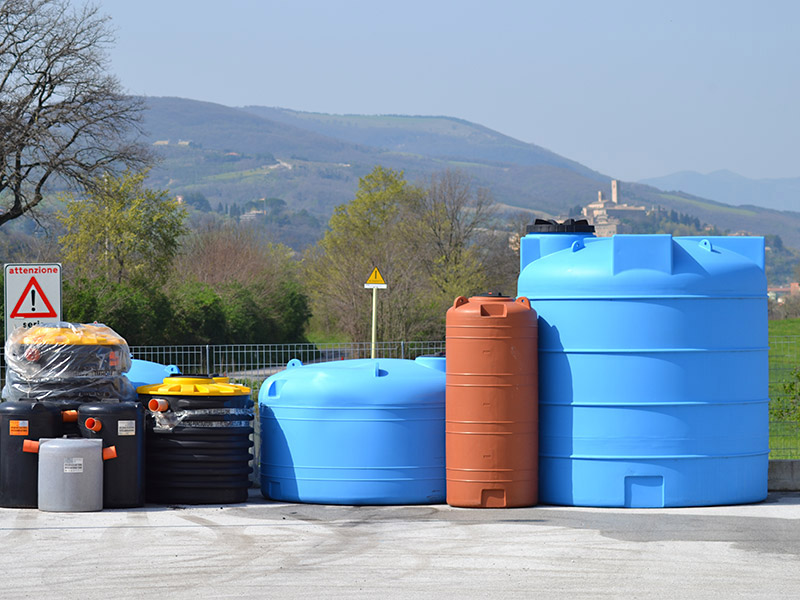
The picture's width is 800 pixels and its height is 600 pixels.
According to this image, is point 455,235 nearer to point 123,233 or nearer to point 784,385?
point 123,233

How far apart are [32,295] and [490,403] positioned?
4.97 metres

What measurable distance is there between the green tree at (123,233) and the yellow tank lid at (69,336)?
31.7 meters

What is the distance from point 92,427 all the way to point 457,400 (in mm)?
3488

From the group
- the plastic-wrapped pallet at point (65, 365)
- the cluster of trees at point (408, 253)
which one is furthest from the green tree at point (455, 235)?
the plastic-wrapped pallet at point (65, 365)

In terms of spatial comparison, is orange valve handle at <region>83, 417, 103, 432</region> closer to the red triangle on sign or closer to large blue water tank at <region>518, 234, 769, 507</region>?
the red triangle on sign

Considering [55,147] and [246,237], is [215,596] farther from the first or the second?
[246,237]

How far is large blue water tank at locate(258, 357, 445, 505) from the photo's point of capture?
1113cm

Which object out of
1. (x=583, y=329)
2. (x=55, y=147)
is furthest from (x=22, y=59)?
(x=583, y=329)

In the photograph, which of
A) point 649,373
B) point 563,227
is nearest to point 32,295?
point 563,227

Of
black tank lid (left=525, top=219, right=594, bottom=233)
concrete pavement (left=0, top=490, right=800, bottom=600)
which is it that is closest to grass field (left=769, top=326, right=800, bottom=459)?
concrete pavement (left=0, top=490, right=800, bottom=600)

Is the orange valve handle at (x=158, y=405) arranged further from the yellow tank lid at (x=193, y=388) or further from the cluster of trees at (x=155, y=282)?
the cluster of trees at (x=155, y=282)

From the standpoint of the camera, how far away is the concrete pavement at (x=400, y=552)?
7.62m

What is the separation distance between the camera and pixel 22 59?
3756 centimetres

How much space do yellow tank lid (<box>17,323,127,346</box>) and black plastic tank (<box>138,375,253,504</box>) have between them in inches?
25.6
